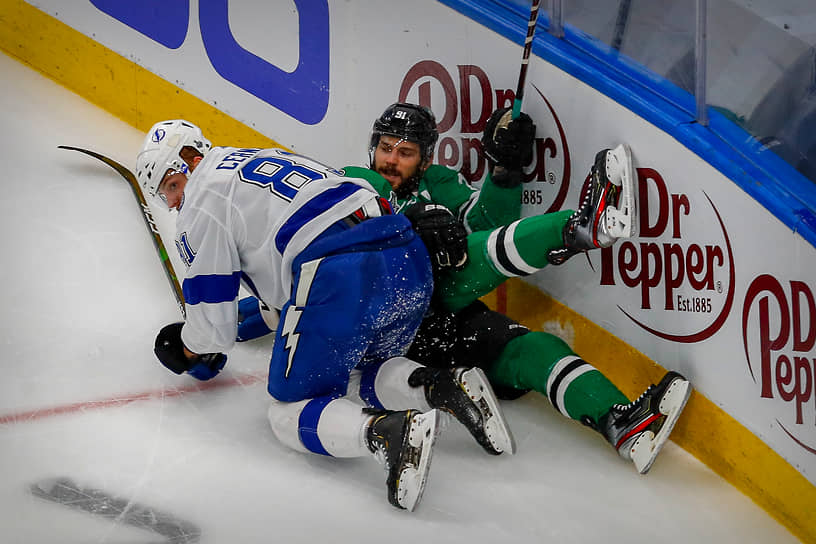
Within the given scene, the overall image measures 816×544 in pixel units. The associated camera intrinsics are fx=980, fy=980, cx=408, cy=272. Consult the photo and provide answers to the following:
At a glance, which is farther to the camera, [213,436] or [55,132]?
[55,132]

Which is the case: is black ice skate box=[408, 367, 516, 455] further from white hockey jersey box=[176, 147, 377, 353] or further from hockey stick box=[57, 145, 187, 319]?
hockey stick box=[57, 145, 187, 319]

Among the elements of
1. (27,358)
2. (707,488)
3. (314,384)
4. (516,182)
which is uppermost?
(516,182)

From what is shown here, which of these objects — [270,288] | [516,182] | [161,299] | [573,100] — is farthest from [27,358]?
[573,100]

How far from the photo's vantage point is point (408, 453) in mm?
2199

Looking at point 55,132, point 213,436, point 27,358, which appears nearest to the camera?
point 213,436

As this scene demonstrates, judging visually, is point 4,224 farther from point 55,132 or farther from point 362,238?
point 362,238

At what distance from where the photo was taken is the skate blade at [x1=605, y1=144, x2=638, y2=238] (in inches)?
97.3

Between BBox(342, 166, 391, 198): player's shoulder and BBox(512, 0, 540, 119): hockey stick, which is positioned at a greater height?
BBox(512, 0, 540, 119): hockey stick

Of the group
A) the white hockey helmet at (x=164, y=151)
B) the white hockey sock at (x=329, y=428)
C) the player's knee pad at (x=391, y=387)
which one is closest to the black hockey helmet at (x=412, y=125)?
the white hockey helmet at (x=164, y=151)

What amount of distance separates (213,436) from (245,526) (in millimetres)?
468

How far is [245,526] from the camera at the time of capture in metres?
2.15

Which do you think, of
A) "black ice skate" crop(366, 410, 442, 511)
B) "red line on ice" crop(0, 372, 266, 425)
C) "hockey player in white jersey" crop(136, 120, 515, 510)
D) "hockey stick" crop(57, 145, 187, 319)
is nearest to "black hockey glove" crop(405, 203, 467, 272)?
"hockey player in white jersey" crop(136, 120, 515, 510)

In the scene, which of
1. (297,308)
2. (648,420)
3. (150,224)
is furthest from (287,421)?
(150,224)

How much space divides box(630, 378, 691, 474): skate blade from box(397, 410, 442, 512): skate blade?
0.58m
